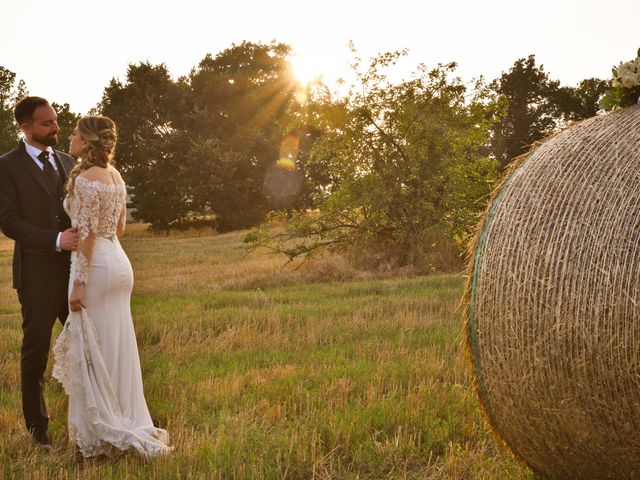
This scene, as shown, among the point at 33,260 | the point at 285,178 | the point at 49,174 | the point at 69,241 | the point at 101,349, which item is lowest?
the point at 101,349

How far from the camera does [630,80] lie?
14.0 ft

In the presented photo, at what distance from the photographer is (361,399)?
19.1 feet

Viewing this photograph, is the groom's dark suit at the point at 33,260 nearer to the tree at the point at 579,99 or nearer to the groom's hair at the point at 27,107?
the groom's hair at the point at 27,107

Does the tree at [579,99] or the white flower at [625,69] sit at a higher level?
the tree at [579,99]

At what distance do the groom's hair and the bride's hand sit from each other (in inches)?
51.8

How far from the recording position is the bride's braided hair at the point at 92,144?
4.82 meters

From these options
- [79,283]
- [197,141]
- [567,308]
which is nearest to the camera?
[567,308]

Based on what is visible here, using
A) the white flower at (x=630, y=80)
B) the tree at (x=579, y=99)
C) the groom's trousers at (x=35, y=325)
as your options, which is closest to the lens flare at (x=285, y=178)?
the tree at (x=579, y=99)

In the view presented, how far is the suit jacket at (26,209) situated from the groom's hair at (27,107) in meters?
0.22

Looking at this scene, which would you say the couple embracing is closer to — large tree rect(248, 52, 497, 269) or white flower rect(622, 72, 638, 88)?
white flower rect(622, 72, 638, 88)

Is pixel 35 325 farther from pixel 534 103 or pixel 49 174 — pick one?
pixel 534 103

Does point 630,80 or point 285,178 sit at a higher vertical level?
point 285,178

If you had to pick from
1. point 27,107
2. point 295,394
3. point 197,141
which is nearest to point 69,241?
point 27,107

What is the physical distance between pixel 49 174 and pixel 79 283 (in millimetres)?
975
